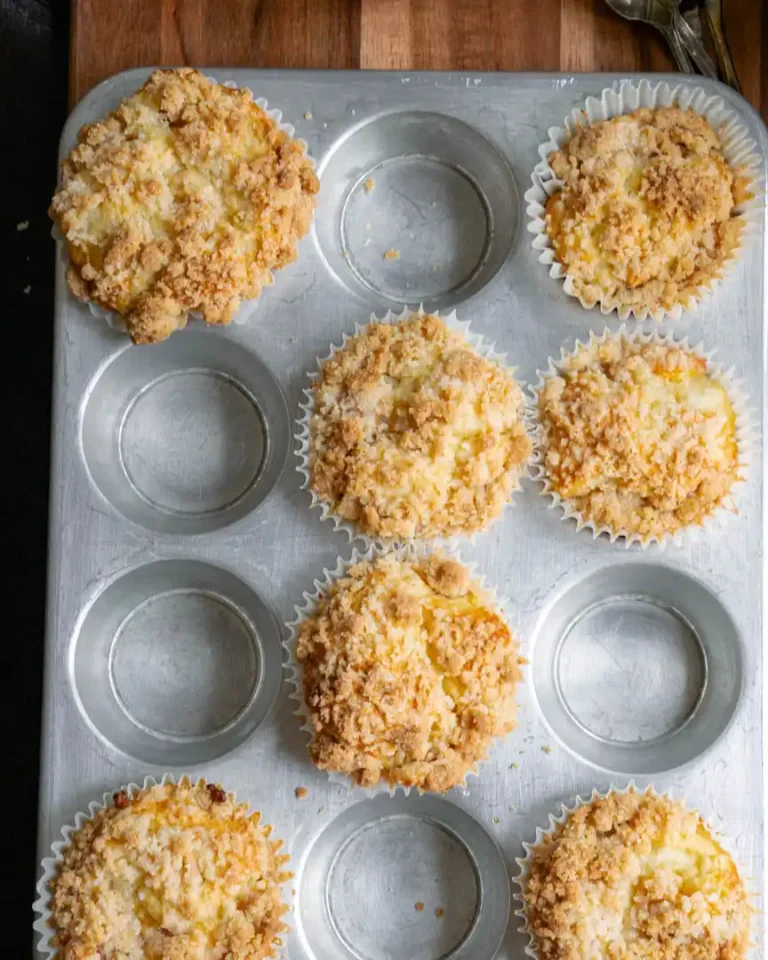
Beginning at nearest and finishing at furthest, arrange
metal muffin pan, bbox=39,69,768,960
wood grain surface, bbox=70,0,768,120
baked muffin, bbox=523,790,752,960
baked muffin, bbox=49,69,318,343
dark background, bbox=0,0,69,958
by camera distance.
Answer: baked muffin, bbox=523,790,752,960
baked muffin, bbox=49,69,318,343
metal muffin pan, bbox=39,69,768,960
wood grain surface, bbox=70,0,768,120
dark background, bbox=0,0,69,958

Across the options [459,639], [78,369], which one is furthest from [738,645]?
[78,369]

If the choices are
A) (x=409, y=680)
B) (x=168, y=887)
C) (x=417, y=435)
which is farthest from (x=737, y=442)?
(x=168, y=887)

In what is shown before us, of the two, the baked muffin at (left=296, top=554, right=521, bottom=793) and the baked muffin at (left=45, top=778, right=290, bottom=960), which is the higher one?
the baked muffin at (left=296, top=554, right=521, bottom=793)

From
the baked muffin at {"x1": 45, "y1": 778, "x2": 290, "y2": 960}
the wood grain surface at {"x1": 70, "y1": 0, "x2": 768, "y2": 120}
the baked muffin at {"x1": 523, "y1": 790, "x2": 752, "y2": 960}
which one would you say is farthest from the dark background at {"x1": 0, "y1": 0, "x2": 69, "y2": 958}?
the baked muffin at {"x1": 523, "y1": 790, "x2": 752, "y2": 960}

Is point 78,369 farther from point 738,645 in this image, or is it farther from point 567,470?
→ point 738,645

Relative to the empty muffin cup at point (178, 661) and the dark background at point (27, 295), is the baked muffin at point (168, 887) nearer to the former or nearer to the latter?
the empty muffin cup at point (178, 661)

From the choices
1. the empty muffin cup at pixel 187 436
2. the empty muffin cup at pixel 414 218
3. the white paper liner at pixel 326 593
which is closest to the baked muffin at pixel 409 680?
the white paper liner at pixel 326 593

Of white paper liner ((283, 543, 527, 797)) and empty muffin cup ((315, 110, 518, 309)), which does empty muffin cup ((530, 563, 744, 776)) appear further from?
empty muffin cup ((315, 110, 518, 309))
